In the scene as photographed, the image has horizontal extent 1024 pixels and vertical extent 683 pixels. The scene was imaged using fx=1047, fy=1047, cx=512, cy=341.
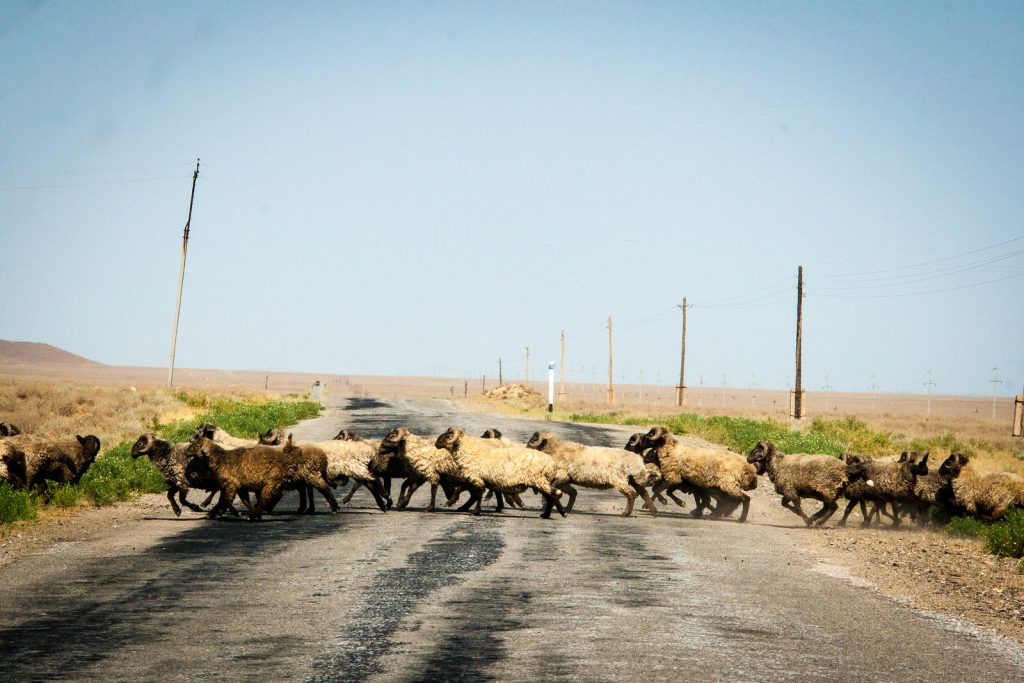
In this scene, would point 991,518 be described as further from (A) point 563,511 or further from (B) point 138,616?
(B) point 138,616

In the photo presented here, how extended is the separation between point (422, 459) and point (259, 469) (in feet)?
10.8

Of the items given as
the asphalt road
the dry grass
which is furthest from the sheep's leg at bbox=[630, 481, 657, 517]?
the dry grass

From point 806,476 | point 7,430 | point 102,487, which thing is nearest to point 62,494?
point 102,487

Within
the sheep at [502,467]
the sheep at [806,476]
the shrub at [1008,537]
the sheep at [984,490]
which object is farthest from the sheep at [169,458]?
the sheep at [984,490]

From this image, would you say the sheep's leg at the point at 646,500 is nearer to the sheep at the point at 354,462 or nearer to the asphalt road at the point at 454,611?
the asphalt road at the point at 454,611

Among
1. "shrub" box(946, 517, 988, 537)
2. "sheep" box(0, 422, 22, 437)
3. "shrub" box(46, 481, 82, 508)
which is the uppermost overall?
"sheep" box(0, 422, 22, 437)

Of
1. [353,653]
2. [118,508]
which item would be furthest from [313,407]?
[353,653]

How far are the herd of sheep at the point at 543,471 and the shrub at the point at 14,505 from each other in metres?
1.07

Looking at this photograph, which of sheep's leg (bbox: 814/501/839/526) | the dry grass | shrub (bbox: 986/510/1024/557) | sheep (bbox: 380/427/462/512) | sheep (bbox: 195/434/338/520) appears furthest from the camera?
the dry grass

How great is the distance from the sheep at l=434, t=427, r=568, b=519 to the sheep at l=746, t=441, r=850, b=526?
4.25 m

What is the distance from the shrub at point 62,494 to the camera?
779 inches

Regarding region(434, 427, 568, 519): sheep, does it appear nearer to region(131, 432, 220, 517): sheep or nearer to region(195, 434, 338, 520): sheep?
region(195, 434, 338, 520): sheep

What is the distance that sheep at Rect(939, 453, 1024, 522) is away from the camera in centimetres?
1880

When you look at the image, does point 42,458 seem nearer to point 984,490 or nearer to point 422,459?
point 422,459
